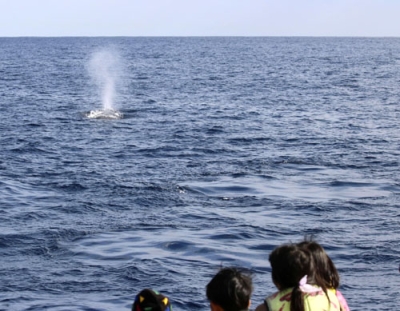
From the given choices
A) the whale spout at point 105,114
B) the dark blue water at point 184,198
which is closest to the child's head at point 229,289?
the dark blue water at point 184,198

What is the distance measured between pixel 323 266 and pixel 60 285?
9953mm

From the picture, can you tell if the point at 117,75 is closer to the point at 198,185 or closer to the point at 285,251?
the point at 198,185

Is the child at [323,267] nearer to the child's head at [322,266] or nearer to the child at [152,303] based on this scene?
the child's head at [322,266]

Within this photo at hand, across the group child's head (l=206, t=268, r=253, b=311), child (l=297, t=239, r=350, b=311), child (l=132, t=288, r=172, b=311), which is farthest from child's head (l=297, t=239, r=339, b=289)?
child (l=132, t=288, r=172, b=311)

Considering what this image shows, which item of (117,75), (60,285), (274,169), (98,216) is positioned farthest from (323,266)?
(117,75)

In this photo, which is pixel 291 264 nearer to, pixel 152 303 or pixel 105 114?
pixel 152 303

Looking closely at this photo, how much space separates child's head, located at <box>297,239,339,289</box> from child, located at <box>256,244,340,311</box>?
33 millimetres

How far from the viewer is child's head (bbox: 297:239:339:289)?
5.96 meters

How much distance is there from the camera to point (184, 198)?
74.8ft

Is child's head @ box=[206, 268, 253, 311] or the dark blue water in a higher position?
child's head @ box=[206, 268, 253, 311]

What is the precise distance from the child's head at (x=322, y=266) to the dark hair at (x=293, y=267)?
0.19 ft

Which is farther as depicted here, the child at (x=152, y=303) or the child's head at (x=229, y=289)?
the child's head at (x=229, y=289)

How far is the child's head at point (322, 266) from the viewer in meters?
5.96

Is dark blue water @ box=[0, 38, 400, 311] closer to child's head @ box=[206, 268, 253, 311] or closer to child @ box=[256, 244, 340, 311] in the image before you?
child @ box=[256, 244, 340, 311]
